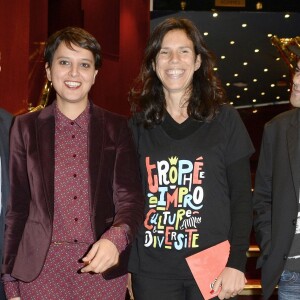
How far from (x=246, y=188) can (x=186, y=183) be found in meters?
0.25

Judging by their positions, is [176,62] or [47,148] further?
[176,62]

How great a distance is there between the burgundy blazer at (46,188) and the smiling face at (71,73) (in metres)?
0.11

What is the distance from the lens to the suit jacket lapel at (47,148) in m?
2.14

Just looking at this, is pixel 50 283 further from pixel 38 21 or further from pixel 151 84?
pixel 38 21

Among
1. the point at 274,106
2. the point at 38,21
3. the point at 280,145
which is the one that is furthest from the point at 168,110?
the point at 274,106

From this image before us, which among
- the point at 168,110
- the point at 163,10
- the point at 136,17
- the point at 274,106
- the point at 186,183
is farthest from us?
the point at 274,106

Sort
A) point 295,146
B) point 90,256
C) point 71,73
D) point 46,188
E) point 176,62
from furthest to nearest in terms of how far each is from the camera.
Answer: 1. point 295,146
2. point 176,62
3. point 71,73
4. point 46,188
5. point 90,256

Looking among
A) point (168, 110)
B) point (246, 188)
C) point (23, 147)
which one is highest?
point (168, 110)

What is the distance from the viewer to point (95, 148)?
7.29 feet

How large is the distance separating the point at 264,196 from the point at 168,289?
74 cm

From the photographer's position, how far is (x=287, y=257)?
7.98 ft

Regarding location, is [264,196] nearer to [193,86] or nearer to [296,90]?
[296,90]

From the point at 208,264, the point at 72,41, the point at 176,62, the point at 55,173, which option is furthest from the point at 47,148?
the point at 208,264

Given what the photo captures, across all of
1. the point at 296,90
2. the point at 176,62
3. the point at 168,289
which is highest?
the point at 176,62
